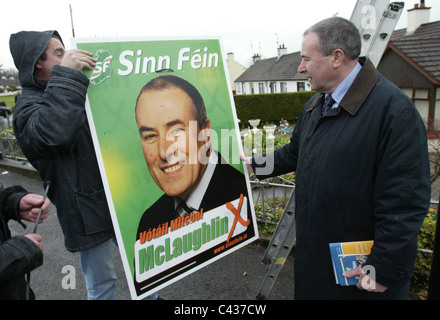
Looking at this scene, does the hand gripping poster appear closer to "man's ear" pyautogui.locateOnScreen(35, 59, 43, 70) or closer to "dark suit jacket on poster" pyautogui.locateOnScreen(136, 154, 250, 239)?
"dark suit jacket on poster" pyautogui.locateOnScreen(136, 154, 250, 239)

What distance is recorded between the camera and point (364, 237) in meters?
1.56

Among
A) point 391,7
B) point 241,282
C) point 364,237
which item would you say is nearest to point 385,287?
point 364,237

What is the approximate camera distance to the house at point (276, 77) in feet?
100

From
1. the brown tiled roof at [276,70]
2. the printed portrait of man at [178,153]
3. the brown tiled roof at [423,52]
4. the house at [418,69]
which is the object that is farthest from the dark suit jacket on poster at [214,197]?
the brown tiled roof at [276,70]

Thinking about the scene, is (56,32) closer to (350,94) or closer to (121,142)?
(121,142)

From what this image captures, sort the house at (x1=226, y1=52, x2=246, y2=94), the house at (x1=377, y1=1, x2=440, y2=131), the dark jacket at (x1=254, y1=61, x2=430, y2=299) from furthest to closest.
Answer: the house at (x1=226, y1=52, x2=246, y2=94)
the house at (x1=377, y1=1, x2=440, y2=131)
the dark jacket at (x1=254, y1=61, x2=430, y2=299)

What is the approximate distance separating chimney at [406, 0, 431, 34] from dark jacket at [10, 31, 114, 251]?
63.8 ft

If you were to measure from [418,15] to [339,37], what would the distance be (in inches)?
756

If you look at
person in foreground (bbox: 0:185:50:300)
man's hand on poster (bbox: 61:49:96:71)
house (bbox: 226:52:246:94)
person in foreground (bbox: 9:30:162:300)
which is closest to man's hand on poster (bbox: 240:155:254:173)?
person in foreground (bbox: 9:30:162:300)

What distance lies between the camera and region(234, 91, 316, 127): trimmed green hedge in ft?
70.3

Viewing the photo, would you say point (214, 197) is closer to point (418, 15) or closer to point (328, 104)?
point (328, 104)

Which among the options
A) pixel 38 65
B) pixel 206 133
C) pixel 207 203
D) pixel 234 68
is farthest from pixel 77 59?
pixel 234 68

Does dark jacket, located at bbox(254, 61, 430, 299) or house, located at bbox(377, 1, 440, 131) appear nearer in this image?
dark jacket, located at bbox(254, 61, 430, 299)

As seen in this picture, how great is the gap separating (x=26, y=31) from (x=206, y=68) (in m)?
0.99
